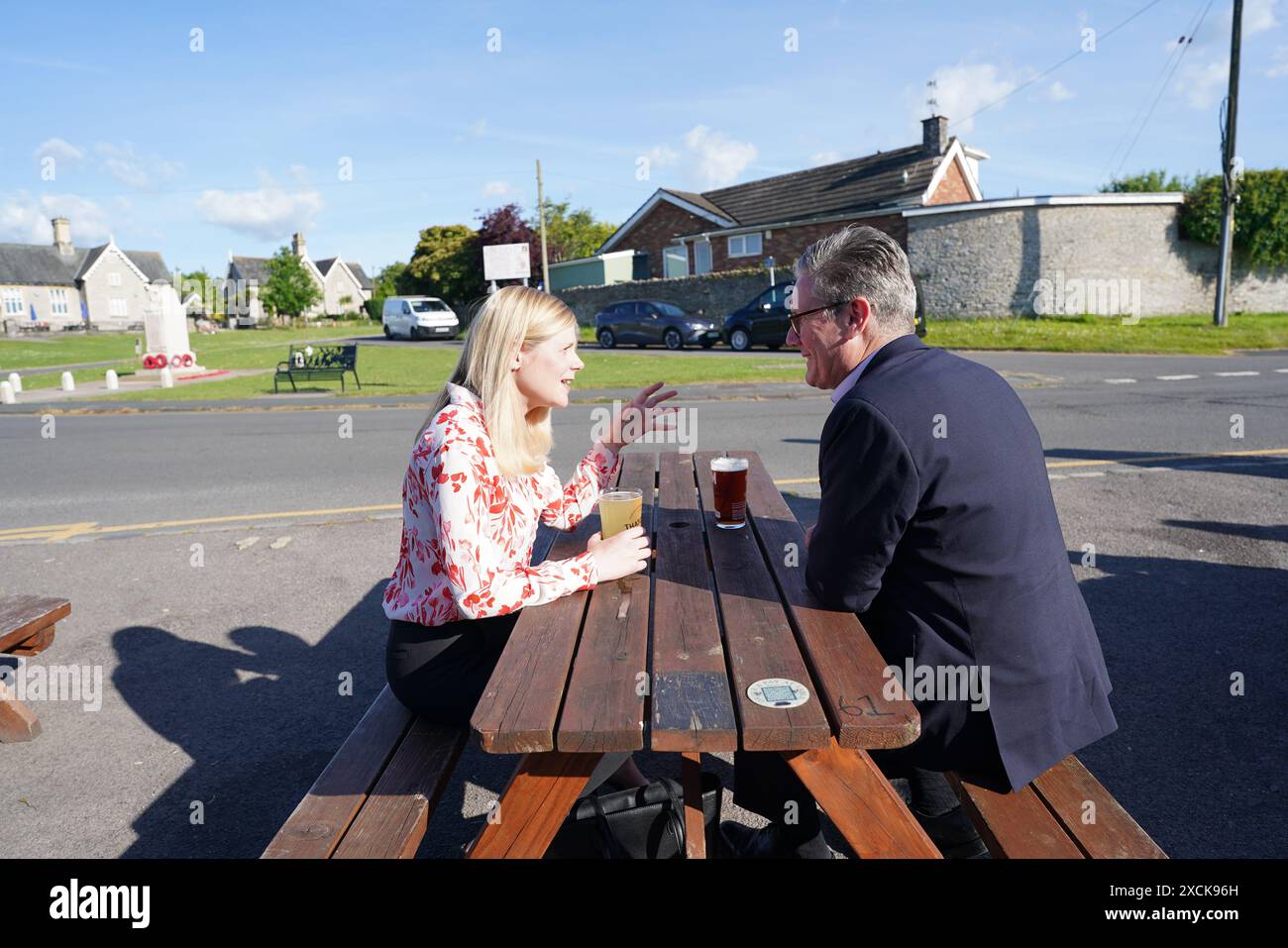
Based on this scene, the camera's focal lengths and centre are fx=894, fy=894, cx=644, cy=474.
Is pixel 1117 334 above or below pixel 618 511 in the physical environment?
above

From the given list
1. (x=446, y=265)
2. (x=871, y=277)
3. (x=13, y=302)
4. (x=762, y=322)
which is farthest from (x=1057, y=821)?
(x=13, y=302)

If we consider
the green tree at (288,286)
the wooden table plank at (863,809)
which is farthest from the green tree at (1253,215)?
the green tree at (288,286)

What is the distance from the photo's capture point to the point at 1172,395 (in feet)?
39.2

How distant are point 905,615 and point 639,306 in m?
25.8

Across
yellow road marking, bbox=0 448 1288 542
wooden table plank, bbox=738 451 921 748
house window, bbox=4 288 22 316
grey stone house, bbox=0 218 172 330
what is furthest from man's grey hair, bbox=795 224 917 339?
house window, bbox=4 288 22 316

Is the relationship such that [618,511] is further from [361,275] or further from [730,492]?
[361,275]

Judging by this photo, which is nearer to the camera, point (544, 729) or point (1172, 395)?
point (544, 729)

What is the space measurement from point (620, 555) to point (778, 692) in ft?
2.72

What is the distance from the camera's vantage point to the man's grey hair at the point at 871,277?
7.75 feet

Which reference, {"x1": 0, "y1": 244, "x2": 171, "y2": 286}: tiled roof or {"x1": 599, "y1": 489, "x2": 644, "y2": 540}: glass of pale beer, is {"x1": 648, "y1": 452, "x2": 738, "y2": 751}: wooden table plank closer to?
{"x1": 599, "y1": 489, "x2": 644, "y2": 540}: glass of pale beer

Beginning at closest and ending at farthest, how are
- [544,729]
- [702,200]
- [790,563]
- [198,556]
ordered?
[544,729], [790,563], [198,556], [702,200]

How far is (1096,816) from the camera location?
6.70 feet
